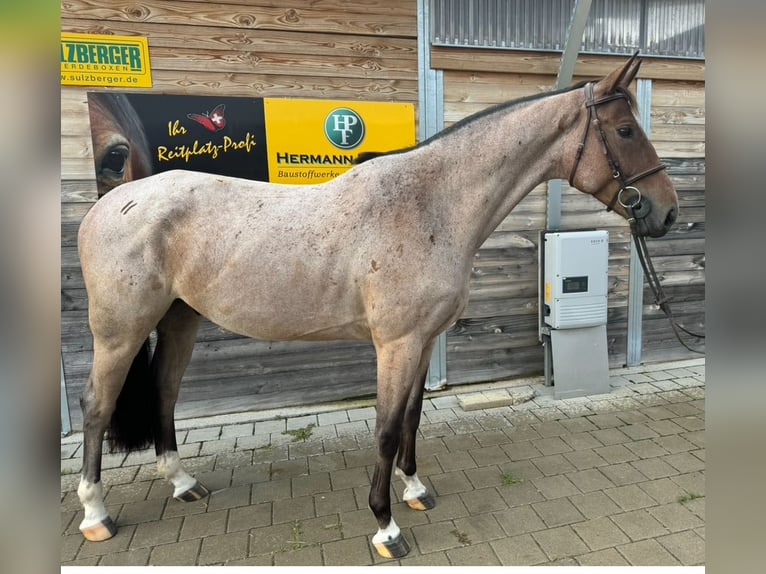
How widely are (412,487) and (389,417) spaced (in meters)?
0.67

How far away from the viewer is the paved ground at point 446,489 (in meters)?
2.13

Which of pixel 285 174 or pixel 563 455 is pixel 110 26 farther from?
pixel 563 455

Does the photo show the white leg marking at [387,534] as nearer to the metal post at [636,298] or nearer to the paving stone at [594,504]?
the paving stone at [594,504]

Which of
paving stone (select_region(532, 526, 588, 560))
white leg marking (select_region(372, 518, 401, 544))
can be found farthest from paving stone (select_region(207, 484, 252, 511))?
paving stone (select_region(532, 526, 588, 560))

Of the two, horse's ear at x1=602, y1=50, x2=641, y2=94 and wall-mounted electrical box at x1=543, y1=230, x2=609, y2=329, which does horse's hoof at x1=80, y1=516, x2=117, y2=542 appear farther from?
wall-mounted electrical box at x1=543, y1=230, x2=609, y2=329

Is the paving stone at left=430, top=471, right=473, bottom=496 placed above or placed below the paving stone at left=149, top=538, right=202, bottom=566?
above

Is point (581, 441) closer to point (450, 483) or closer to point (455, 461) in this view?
point (455, 461)

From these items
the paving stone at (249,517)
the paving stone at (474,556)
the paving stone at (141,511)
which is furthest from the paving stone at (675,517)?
the paving stone at (141,511)

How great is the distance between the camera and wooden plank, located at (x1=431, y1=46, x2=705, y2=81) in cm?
377

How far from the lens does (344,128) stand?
142 inches

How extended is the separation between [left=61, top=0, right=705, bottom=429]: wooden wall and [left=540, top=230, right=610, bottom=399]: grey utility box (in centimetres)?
28

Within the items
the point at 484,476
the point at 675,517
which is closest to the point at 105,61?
the point at 484,476
